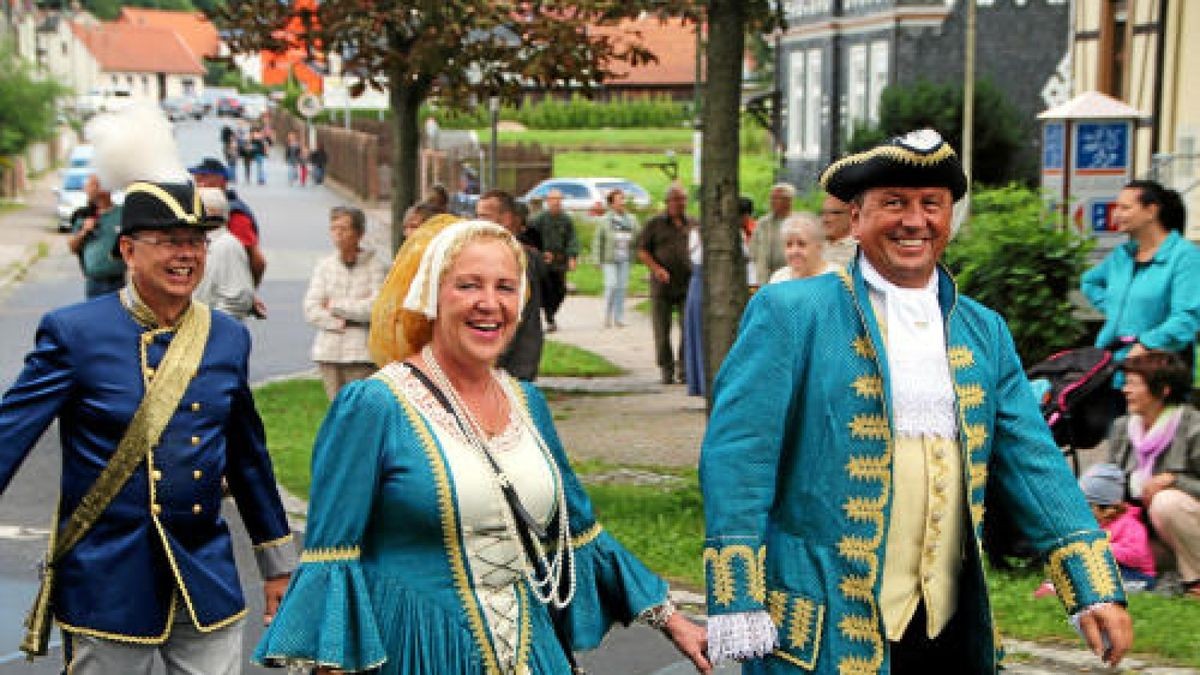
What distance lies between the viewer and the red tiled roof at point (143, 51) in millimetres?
158750

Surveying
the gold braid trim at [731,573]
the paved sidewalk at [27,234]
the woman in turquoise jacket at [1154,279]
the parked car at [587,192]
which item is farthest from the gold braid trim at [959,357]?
the parked car at [587,192]

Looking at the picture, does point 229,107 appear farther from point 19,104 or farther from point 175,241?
point 175,241

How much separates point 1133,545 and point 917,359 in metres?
4.27

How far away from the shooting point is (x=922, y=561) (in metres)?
3.97

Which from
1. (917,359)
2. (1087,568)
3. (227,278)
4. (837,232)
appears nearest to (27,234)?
(227,278)

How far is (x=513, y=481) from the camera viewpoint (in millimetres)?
3863

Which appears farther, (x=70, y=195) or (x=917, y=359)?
(x=70, y=195)

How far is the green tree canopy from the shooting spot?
4191 centimetres

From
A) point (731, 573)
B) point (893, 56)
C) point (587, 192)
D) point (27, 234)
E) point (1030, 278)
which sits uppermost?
point (893, 56)

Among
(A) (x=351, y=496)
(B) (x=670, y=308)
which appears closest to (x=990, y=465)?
(A) (x=351, y=496)

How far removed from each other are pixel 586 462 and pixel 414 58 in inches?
153

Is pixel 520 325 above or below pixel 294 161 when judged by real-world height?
above

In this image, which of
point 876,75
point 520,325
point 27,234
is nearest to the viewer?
point 520,325

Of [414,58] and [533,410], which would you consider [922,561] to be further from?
[414,58]
